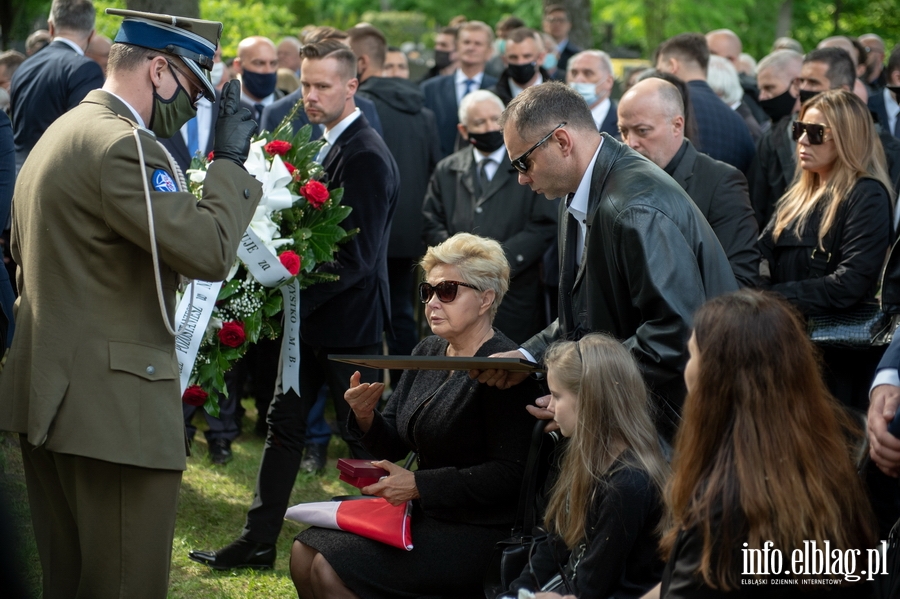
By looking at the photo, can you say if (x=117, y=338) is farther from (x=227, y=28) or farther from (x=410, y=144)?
(x=227, y=28)

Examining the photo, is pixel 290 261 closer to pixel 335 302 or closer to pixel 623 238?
pixel 335 302

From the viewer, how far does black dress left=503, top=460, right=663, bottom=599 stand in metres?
3.21

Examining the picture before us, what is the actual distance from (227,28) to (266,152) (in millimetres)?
8648

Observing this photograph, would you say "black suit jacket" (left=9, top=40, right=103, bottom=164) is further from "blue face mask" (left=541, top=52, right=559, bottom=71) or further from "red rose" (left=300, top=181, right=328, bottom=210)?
"blue face mask" (left=541, top=52, right=559, bottom=71)

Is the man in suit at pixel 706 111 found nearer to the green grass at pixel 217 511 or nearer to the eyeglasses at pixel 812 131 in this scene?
the eyeglasses at pixel 812 131

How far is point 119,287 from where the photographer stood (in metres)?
3.12

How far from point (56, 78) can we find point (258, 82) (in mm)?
2475

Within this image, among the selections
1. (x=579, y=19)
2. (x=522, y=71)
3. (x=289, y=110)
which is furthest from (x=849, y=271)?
(x=579, y=19)

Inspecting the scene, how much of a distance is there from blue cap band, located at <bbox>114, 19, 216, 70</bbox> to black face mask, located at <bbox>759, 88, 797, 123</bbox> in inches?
214

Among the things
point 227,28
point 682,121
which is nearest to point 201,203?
point 682,121

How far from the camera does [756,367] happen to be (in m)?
2.63

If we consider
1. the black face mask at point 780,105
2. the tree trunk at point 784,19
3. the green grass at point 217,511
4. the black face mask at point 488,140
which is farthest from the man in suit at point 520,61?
the tree trunk at point 784,19

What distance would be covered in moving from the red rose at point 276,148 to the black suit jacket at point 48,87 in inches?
93.6

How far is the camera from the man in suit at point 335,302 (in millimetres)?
4922
